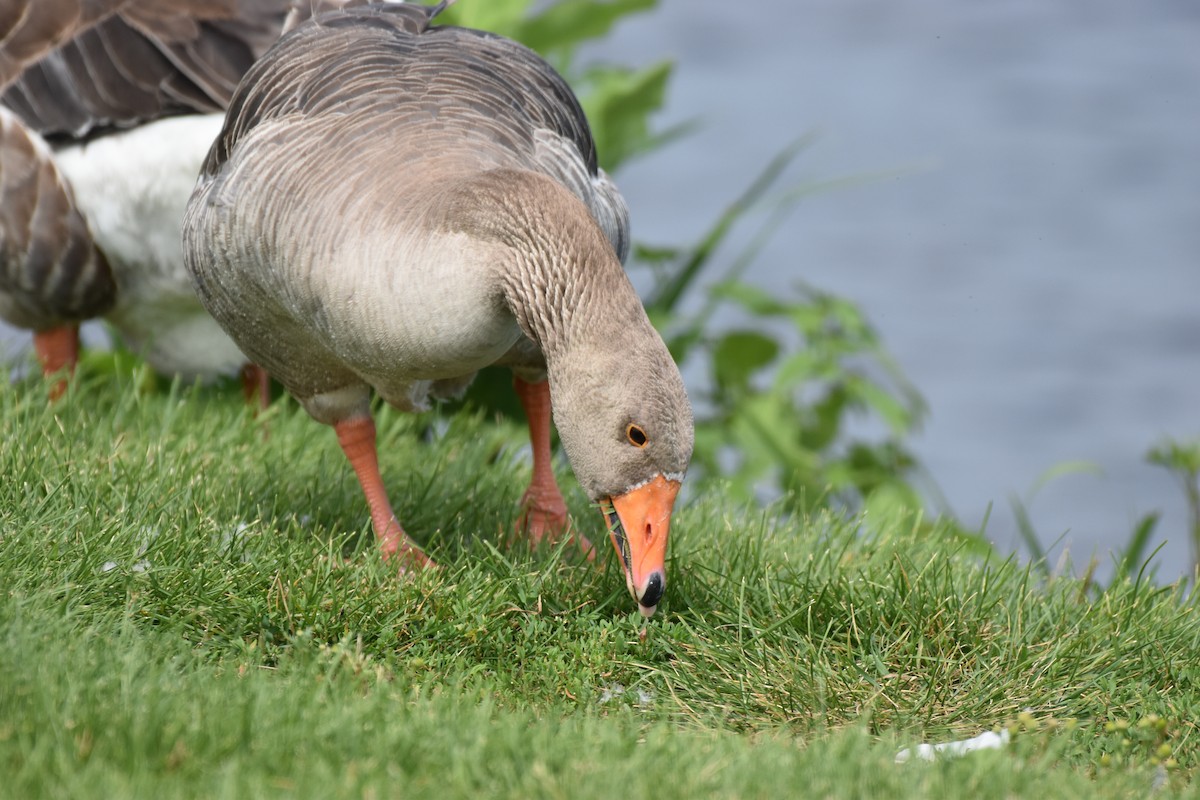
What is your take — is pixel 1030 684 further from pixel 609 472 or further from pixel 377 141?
pixel 377 141

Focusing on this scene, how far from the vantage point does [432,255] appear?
3.96 meters

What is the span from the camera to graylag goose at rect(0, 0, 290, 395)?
6.36 meters

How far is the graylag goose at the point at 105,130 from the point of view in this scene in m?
6.36

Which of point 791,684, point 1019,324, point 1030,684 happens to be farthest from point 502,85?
point 1019,324

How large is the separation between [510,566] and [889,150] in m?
10.2

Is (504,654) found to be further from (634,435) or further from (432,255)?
(432,255)

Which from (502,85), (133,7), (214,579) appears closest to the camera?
(214,579)

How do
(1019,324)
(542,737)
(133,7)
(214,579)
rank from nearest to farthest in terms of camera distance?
(542,737) → (214,579) → (133,7) → (1019,324)

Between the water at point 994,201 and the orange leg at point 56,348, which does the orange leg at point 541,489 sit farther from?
the water at point 994,201

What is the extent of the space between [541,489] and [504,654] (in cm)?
105

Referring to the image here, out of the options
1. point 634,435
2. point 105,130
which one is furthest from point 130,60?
point 634,435

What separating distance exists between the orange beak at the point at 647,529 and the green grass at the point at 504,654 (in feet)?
0.93

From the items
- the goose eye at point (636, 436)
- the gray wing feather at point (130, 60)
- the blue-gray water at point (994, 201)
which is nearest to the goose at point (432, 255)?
the goose eye at point (636, 436)

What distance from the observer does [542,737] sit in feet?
11.0
